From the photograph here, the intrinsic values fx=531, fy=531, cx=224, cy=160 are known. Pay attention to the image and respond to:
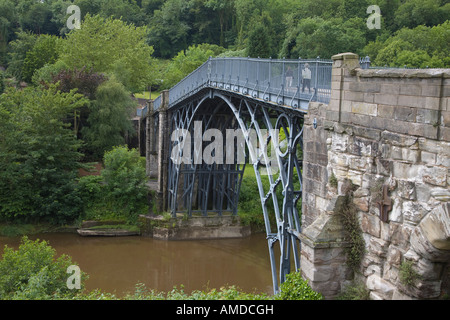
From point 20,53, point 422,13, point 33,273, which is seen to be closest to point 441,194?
point 33,273

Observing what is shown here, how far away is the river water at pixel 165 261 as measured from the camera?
2283 cm

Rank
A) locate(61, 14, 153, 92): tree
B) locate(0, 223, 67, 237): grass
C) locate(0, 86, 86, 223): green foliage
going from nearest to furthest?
1. locate(0, 223, 67, 237): grass
2. locate(0, 86, 86, 223): green foliage
3. locate(61, 14, 153, 92): tree

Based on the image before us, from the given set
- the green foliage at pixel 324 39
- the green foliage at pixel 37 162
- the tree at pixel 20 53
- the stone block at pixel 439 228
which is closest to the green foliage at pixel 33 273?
the stone block at pixel 439 228

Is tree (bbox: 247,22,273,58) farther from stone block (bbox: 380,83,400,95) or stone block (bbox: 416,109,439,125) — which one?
stone block (bbox: 416,109,439,125)

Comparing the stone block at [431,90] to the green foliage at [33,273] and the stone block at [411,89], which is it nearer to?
the stone block at [411,89]

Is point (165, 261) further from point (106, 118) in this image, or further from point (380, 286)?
point (380, 286)

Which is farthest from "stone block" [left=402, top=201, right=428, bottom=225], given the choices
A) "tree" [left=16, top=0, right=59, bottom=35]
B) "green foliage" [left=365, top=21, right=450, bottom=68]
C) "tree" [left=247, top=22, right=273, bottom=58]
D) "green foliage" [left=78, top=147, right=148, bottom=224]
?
"tree" [left=16, top=0, right=59, bottom=35]

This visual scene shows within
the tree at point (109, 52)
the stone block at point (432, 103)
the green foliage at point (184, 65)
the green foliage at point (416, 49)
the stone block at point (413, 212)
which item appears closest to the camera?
the stone block at point (432, 103)

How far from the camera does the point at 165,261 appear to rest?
83.8 ft

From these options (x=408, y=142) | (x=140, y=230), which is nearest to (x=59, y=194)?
(x=140, y=230)

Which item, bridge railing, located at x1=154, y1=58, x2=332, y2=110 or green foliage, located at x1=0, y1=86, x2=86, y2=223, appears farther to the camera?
green foliage, located at x1=0, y1=86, x2=86, y2=223

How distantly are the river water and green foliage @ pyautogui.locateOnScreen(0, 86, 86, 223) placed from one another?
5.19 ft

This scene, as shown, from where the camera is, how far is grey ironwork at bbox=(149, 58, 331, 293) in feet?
40.9

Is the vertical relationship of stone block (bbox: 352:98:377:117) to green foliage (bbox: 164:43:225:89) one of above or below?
below
